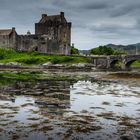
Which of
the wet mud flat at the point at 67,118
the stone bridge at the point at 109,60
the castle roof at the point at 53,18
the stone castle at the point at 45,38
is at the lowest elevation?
the wet mud flat at the point at 67,118

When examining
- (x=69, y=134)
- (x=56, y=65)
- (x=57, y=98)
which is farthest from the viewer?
(x=56, y=65)

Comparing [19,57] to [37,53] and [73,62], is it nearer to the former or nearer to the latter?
[37,53]

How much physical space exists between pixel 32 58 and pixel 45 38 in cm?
1604

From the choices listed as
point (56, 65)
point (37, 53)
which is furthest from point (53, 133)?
point (37, 53)

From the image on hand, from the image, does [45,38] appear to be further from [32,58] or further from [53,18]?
[32,58]

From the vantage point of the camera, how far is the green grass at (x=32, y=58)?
321ft

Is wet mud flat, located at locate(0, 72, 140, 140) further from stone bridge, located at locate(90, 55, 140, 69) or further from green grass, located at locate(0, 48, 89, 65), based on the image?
stone bridge, located at locate(90, 55, 140, 69)

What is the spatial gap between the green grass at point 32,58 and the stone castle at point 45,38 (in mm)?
4877

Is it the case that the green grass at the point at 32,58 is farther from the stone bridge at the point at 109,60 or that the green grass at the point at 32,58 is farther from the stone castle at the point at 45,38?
the stone castle at the point at 45,38

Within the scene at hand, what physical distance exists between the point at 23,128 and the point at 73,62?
84.2 m

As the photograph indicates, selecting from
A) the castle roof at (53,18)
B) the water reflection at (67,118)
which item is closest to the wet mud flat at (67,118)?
the water reflection at (67,118)

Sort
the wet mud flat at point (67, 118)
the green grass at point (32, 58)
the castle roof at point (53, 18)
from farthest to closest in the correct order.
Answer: the castle roof at point (53, 18)
the green grass at point (32, 58)
the wet mud flat at point (67, 118)

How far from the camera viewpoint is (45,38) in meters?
113

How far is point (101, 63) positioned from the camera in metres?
113
